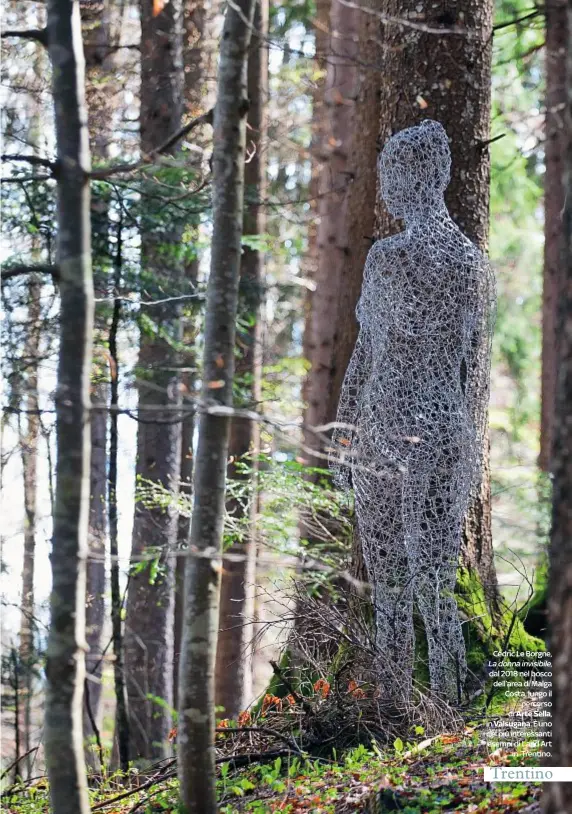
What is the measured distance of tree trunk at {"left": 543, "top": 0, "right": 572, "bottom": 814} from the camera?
113 inches

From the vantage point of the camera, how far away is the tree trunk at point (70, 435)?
412cm

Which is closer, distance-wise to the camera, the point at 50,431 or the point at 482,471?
the point at 482,471

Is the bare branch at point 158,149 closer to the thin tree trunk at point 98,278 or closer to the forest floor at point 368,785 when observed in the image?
the thin tree trunk at point 98,278

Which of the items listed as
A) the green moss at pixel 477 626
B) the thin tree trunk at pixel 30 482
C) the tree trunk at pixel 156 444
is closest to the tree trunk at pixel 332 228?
the tree trunk at pixel 156 444

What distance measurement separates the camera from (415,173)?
6141mm

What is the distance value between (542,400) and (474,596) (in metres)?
6.06

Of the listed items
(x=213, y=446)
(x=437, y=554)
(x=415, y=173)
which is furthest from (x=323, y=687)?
(x=415, y=173)

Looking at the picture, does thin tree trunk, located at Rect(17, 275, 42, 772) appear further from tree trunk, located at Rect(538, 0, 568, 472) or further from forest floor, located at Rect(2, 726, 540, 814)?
tree trunk, located at Rect(538, 0, 568, 472)

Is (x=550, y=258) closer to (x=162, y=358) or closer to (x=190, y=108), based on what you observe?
(x=190, y=108)

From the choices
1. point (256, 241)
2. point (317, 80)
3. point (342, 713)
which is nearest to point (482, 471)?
point (342, 713)

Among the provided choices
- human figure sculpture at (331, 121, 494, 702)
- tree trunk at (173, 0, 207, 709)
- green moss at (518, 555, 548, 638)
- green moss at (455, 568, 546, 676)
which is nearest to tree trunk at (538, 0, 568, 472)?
green moss at (518, 555, 548, 638)

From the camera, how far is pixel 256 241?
9.34 metres

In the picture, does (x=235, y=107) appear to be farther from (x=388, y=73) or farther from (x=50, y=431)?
(x=50, y=431)

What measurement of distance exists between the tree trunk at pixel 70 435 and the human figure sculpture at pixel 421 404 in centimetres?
214
